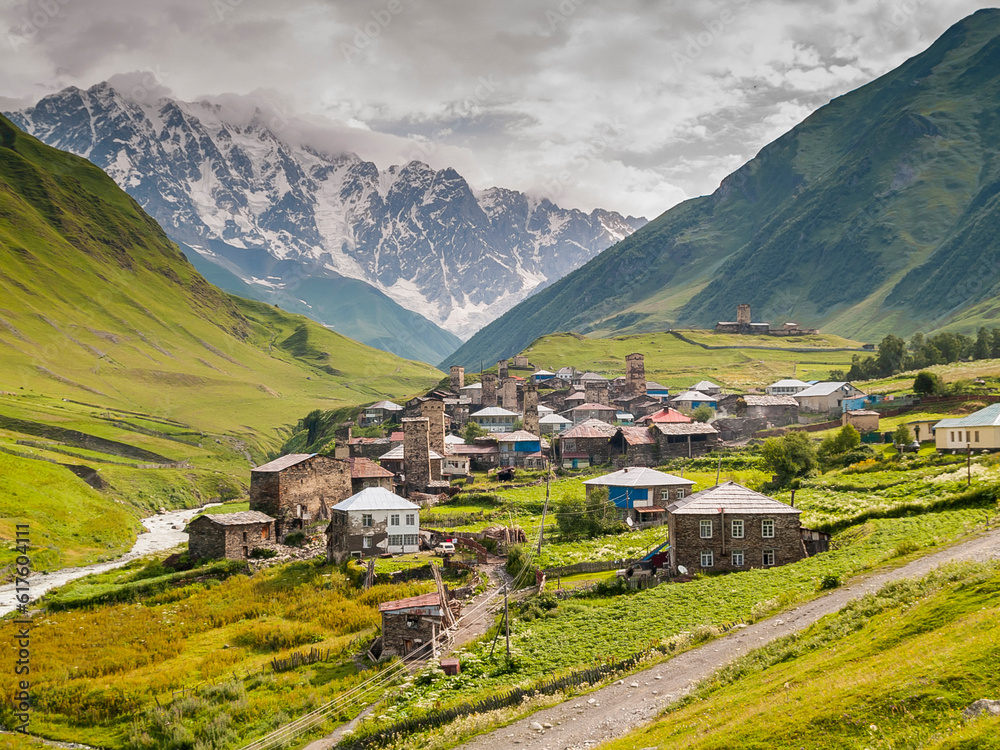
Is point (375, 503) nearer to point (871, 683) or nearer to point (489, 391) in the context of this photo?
point (871, 683)

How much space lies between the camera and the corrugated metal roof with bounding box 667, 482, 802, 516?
4661cm

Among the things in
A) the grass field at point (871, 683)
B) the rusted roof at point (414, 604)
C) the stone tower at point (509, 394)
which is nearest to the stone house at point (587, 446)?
the stone tower at point (509, 394)

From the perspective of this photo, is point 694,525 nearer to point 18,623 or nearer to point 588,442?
point 18,623

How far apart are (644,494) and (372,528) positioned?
22661mm

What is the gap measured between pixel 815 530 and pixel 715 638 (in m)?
18.3

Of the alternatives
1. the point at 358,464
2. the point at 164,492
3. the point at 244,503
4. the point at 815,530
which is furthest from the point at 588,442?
the point at 164,492

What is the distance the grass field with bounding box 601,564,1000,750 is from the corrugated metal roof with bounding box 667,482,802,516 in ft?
56.4

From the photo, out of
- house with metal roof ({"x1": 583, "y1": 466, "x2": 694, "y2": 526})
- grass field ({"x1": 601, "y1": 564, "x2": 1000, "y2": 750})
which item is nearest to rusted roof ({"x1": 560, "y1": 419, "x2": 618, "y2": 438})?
house with metal roof ({"x1": 583, "y1": 466, "x2": 694, "y2": 526})

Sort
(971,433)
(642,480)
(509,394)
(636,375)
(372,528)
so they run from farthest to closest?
(636,375) → (509,394) → (642,480) → (971,433) → (372,528)

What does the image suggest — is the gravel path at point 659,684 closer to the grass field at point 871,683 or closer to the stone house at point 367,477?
the grass field at point 871,683

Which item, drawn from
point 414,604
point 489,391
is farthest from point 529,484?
point 489,391

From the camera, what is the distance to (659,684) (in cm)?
2938

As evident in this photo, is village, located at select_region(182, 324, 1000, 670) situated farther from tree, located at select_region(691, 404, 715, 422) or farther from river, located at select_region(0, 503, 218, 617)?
river, located at select_region(0, 503, 218, 617)

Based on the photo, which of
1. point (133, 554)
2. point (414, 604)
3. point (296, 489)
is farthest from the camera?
point (133, 554)
